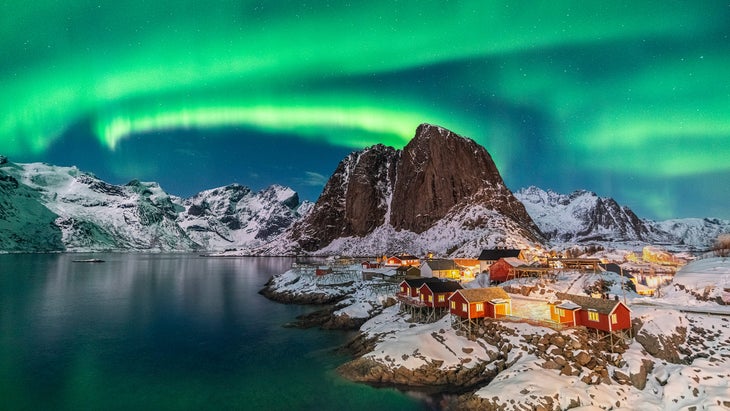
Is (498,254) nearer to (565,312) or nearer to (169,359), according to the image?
(565,312)

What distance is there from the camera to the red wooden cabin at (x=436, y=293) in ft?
166

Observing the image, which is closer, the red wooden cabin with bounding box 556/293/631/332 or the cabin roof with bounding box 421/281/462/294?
the red wooden cabin with bounding box 556/293/631/332

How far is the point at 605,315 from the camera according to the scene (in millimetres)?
35500

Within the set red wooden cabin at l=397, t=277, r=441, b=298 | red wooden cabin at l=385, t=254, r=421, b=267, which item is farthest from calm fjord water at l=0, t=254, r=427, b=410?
red wooden cabin at l=385, t=254, r=421, b=267

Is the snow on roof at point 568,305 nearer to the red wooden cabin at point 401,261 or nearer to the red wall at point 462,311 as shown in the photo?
the red wall at point 462,311

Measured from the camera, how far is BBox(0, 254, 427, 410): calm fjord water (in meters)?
32.7

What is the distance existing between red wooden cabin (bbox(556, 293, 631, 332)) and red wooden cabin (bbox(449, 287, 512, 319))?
8.25 metres

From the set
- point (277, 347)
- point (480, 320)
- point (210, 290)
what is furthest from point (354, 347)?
point (210, 290)

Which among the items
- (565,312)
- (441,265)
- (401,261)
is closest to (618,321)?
(565,312)

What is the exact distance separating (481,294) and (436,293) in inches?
310

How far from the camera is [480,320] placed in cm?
4353

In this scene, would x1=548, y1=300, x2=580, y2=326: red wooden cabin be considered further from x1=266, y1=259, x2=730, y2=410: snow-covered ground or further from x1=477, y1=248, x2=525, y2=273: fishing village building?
x1=477, y1=248, x2=525, y2=273: fishing village building

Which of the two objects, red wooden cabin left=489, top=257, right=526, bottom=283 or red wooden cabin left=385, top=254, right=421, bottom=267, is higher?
red wooden cabin left=489, top=257, right=526, bottom=283

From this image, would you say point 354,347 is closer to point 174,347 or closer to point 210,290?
point 174,347
